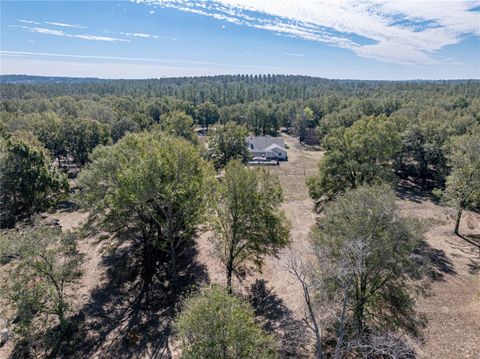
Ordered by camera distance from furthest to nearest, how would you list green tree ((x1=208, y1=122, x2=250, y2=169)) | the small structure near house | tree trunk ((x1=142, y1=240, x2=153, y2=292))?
the small structure near house → green tree ((x1=208, y1=122, x2=250, y2=169)) → tree trunk ((x1=142, y1=240, x2=153, y2=292))

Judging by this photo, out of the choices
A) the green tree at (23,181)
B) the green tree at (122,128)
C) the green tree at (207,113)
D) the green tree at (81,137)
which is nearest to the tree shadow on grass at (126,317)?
the green tree at (23,181)

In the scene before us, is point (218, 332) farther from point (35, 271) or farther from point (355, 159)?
point (355, 159)

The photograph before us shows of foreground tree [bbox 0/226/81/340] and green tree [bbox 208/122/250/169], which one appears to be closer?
foreground tree [bbox 0/226/81/340]

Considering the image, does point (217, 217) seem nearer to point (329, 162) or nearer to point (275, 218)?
point (275, 218)

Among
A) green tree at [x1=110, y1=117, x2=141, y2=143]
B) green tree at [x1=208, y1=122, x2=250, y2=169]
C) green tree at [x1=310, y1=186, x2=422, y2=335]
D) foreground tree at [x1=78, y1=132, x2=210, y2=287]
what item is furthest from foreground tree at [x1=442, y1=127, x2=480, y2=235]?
green tree at [x1=110, y1=117, x2=141, y2=143]

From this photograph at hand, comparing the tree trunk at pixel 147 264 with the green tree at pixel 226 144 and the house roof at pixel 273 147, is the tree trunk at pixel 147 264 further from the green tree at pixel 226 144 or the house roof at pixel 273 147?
the house roof at pixel 273 147

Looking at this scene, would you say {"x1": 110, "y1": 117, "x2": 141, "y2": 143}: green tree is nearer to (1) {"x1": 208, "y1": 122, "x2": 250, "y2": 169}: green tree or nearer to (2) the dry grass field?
(1) {"x1": 208, "y1": 122, "x2": 250, "y2": 169}: green tree

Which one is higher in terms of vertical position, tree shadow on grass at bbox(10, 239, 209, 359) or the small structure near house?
tree shadow on grass at bbox(10, 239, 209, 359)

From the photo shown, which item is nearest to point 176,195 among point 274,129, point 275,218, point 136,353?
point 275,218
